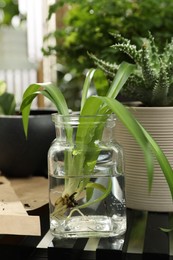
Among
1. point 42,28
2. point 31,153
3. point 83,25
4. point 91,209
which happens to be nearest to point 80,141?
point 91,209

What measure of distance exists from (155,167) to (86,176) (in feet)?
0.54

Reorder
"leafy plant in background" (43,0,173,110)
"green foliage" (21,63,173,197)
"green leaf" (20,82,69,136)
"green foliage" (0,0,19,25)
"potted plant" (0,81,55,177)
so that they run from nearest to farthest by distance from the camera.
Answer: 1. "green foliage" (21,63,173,197)
2. "green leaf" (20,82,69,136)
3. "potted plant" (0,81,55,177)
4. "leafy plant in background" (43,0,173,110)
5. "green foliage" (0,0,19,25)

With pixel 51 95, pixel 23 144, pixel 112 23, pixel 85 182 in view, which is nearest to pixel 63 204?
pixel 85 182

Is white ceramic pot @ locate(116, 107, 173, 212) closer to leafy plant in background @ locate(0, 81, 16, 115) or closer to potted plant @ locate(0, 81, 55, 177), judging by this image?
potted plant @ locate(0, 81, 55, 177)

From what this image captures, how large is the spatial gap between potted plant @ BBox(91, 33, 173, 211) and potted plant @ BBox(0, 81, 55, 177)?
0.23 metres

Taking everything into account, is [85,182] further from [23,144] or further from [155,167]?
[23,144]

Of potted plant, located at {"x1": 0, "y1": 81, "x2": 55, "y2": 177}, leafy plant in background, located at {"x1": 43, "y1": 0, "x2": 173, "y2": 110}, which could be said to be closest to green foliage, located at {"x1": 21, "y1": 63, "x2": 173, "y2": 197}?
potted plant, located at {"x1": 0, "y1": 81, "x2": 55, "y2": 177}

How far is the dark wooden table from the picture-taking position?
709mm

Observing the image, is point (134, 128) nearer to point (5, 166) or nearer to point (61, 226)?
point (61, 226)

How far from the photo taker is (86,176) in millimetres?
777

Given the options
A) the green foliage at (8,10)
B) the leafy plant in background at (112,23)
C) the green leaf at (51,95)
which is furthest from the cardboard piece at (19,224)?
the green foliage at (8,10)

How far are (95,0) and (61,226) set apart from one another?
76 centimetres

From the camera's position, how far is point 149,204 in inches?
35.5

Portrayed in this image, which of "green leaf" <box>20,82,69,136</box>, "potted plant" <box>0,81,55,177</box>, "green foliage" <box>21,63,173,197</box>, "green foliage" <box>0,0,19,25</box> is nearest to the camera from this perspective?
"green foliage" <box>21,63,173,197</box>
